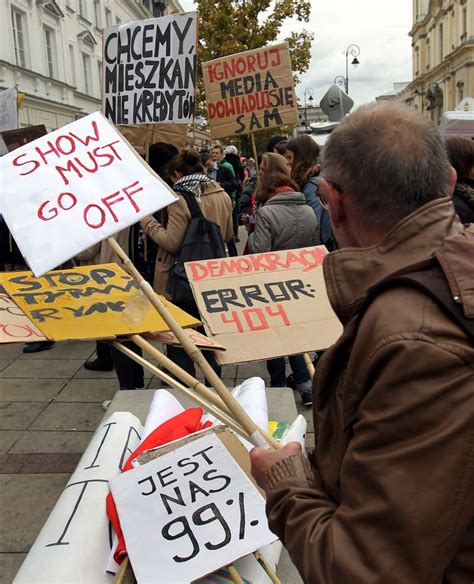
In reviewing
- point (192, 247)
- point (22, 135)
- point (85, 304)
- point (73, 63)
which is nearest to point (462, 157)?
point (192, 247)

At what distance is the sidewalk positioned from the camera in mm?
3158

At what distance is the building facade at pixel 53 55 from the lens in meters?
22.2

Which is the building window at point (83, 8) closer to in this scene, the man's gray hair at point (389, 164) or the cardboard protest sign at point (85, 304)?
the cardboard protest sign at point (85, 304)

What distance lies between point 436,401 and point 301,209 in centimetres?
344

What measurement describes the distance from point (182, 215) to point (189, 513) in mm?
2560

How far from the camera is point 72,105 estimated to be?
2756 centimetres

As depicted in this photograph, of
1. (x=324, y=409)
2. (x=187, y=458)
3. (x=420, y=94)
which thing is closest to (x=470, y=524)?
(x=324, y=409)

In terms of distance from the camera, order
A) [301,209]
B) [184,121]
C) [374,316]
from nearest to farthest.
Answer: [374,316] → [301,209] → [184,121]

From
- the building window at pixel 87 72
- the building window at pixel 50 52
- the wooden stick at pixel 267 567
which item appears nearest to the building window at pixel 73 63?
the building window at pixel 87 72

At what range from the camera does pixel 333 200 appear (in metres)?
1.25

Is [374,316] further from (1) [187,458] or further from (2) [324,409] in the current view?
(1) [187,458]

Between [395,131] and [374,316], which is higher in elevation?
[395,131]

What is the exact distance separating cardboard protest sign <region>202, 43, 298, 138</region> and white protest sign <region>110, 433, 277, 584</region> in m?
4.35

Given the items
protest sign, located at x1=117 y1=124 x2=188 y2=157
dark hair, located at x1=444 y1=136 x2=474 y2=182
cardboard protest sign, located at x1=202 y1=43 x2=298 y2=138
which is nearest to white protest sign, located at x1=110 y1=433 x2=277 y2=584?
dark hair, located at x1=444 y1=136 x2=474 y2=182
